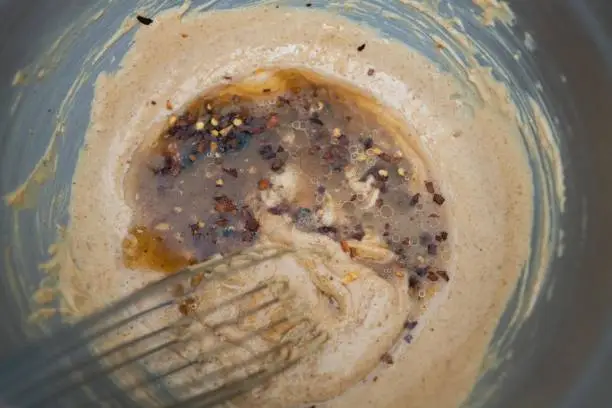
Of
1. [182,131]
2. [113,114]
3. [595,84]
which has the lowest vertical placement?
[595,84]

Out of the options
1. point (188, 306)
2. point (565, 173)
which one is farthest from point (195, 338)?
point (565, 173)

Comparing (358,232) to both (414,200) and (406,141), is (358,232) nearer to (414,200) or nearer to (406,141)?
(414,200)

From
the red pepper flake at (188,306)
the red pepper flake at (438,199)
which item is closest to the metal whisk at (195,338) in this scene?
the red pepper flake at (188,306)

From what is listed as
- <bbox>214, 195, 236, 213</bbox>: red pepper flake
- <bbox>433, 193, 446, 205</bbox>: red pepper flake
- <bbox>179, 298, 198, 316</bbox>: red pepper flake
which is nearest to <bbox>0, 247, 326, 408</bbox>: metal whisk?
<bbox>179, 298, 198, 316</bbox>: red pepper flake

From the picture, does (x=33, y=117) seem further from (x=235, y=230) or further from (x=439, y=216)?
(x=439, y=216)

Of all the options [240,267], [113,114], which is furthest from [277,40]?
[240,267]

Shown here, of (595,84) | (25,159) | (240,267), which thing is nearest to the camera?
(595,84)
